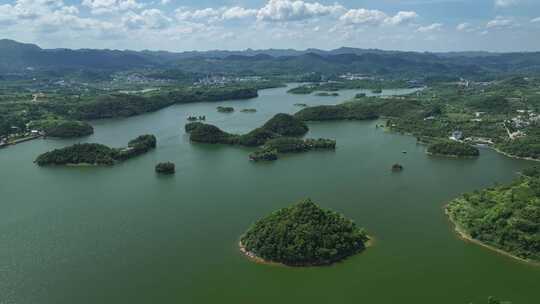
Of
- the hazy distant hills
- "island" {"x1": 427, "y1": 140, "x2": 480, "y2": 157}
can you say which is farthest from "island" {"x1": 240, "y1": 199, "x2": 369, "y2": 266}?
the hazy distant hills

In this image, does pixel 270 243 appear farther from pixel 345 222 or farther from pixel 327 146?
pixel 327 146

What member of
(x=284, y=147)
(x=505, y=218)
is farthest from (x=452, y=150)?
(x=505, y=218)

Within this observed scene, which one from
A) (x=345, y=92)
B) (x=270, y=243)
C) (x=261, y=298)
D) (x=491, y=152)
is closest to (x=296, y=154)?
(x=491, y=152)

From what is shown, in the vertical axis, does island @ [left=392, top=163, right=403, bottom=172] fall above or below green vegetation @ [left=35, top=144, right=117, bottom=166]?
below

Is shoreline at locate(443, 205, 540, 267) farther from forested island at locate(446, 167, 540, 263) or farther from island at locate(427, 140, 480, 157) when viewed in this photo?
island at locate(427, 140, 480, 157)

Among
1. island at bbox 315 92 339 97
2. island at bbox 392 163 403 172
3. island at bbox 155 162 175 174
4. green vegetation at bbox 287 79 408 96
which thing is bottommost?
island at bbox 392 163 403 172

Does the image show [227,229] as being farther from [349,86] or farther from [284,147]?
[349,86]

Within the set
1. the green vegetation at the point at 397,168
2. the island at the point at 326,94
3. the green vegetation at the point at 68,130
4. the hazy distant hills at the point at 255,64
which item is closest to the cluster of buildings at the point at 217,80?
the hazy distant hills at the point at 255,64
